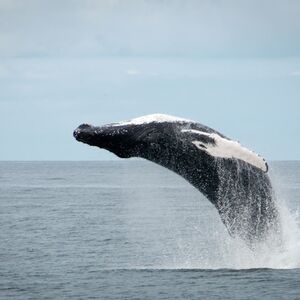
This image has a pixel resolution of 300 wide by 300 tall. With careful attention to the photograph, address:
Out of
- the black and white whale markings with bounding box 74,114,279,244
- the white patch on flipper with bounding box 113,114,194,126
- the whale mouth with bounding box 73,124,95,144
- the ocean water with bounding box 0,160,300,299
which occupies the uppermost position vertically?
the white patch on flipper with bounding box 113,114,194,126

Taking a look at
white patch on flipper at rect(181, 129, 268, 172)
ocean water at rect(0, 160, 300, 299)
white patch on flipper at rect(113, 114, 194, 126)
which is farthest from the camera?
ocean water at rect(0, 160, 300, 299)

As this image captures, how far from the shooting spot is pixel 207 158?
24391mm

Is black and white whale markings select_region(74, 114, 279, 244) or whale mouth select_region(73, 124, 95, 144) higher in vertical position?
whale mouth select_region(73, 124, 95, 144)

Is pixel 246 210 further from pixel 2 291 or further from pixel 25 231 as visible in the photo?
pixel 25 231

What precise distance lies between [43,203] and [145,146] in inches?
1986

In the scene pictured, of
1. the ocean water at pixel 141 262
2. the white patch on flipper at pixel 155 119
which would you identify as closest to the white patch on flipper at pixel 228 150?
the white patch on flipper at pixel 155 119

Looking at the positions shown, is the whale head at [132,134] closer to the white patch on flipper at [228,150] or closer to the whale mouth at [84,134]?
the whale mouth at [84,134]

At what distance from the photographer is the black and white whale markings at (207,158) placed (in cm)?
2406

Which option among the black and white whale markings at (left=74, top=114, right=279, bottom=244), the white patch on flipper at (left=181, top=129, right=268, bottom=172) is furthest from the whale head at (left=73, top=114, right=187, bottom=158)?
the white patch on flipper at (left=181, top=129, right=268, bottom=172)

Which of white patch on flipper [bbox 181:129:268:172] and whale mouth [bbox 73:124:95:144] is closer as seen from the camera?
white patch on flipper [bbox 181:129:268:172]

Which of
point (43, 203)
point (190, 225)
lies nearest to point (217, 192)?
point (190, 225)

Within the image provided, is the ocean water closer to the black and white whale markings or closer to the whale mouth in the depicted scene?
the black and white whale markings

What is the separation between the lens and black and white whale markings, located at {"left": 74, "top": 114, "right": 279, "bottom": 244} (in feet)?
78.9

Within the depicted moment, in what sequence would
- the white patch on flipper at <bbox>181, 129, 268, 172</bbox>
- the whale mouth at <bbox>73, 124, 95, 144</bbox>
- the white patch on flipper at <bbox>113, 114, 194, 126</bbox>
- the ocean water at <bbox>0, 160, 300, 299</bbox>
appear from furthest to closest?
the ocean water at <bbox>0, 160, 300, 299</bbox>
the white patch on flipper at <bbox>113, 114, 194, 126</bbox>
the whale mouth at <bbox>73, 124, 95, 144</bbox>
the white patch on flipper at <bbox>181, 129, 268, 172</bbox>
